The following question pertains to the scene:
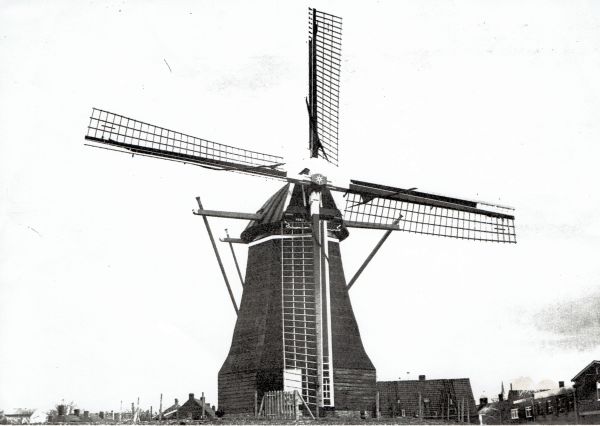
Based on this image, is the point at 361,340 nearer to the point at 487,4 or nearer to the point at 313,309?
the point at 313,309

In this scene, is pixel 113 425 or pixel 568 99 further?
pixel 568 99

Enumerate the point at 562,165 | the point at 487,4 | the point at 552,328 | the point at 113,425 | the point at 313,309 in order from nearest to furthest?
the point at 113,425 → the point at 487,4 → the point at 313,309 → the point at 562,165 → the point at 552,328

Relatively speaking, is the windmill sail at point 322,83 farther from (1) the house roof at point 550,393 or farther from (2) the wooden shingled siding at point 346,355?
(1) the house roof at point 550,393

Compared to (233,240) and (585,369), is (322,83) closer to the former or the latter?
(233,240)

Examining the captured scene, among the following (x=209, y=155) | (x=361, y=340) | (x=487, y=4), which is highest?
(x=487, y=4)

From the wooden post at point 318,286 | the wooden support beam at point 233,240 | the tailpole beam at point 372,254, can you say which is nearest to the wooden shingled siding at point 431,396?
the tailpole beam at point 372,254

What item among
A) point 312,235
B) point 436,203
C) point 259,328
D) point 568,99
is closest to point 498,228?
point 436,203

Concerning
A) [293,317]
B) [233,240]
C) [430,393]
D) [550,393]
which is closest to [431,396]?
[430,393]

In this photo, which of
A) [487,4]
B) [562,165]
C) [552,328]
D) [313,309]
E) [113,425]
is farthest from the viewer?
[552,328]
